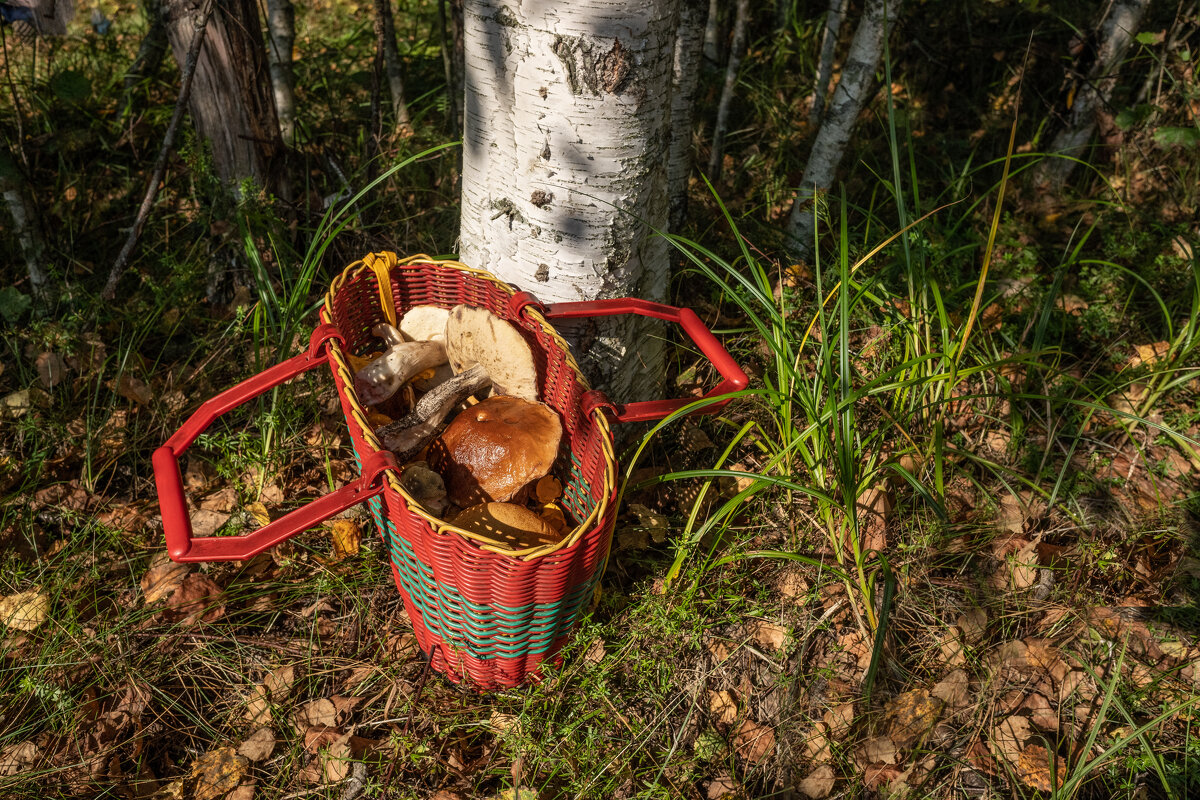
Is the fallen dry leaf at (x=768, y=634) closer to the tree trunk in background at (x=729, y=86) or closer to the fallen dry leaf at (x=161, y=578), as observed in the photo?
the fallen dry leaf at (x=161, y=578)

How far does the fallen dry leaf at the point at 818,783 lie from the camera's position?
182 centimetres

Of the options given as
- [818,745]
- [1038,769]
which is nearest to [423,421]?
[818,745]

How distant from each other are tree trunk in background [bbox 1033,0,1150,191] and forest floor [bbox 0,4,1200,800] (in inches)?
8.0

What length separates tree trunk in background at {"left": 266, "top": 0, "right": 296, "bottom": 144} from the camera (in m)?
3.03

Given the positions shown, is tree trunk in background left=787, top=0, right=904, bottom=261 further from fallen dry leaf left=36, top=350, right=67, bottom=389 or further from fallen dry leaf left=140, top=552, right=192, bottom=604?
fallen dry leaf left=36, top=350, right=67, bottom=389

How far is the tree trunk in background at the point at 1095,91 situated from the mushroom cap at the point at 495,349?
2342 mm

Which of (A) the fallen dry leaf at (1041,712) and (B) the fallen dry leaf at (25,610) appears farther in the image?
(B) the fallen dry leaf at (25,610)

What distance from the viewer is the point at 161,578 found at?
2191 mm

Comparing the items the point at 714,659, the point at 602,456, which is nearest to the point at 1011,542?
the point at 714,659

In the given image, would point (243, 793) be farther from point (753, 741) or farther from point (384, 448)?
point (753, 741)

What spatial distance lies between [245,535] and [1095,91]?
3.63 m

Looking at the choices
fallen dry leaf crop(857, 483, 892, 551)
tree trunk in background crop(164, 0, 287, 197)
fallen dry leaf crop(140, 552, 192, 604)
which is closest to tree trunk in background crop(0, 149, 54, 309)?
tree trunk in background crop(164, 0, 287, 197)

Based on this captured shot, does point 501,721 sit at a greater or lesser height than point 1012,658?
lesser

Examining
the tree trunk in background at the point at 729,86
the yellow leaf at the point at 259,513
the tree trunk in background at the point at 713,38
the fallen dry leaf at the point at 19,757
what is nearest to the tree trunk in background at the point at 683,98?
the tree trunk in background at the point at 729,86
